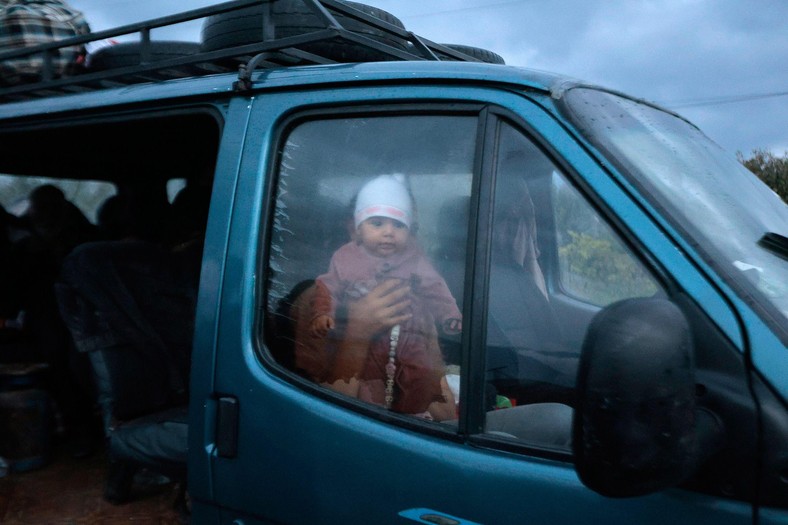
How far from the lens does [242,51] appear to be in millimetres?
2270

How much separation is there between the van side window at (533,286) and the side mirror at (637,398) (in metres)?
0.31

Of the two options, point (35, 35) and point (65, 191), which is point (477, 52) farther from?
point (65, 191)

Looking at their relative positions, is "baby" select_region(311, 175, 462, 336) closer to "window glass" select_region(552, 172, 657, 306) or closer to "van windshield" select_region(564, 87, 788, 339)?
"window glass" select_region(552, 172, 657, 306)

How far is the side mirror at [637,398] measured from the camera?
4.11 feet

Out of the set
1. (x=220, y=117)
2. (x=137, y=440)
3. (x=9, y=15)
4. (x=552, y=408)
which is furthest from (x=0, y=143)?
(x=552, y=408)

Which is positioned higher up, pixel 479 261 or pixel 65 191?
pixel 65 191

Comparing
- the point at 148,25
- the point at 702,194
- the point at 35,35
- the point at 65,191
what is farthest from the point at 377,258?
the point at 65,191

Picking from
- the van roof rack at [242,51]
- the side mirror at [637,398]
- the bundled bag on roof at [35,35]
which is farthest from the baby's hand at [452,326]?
the bundled bag on roof at [35,35]

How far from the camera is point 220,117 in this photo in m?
2.25

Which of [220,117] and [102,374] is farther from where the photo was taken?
[102,374]

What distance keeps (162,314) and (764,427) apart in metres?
2.87

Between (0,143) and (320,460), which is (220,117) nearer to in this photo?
(320,460)

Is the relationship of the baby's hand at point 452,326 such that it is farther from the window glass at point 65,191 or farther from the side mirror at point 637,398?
the window glass at point 65,191

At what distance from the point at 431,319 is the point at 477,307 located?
0.15 metres
